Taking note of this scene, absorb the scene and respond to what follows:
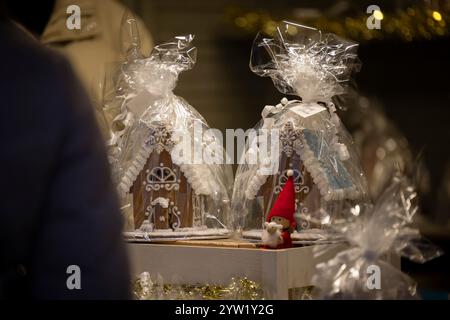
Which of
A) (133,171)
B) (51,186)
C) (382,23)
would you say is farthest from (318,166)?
(382,23)

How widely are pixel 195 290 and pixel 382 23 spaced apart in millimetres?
1845

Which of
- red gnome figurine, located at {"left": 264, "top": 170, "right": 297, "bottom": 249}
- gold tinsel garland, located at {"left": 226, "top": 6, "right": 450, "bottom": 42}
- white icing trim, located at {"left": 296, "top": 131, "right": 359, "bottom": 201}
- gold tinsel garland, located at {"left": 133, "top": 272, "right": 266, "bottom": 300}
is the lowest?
gold tinsel garland, located at {"left": 133, "top": 272, "right": 266, "bottom": 300}

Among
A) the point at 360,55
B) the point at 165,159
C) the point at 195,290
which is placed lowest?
the point at 195,290

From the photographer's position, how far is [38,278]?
121 centimetres

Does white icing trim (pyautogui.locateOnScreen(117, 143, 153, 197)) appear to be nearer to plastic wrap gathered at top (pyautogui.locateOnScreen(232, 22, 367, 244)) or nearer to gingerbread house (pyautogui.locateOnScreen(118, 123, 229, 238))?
gingerbread house (pyautogui.locateOnScreen(118, 123, 229, 238))

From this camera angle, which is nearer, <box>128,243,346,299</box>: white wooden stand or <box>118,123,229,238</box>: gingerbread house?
<box>128,243,346,299</box>: white wooden stand

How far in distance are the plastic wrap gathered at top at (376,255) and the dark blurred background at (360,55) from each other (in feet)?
5.47

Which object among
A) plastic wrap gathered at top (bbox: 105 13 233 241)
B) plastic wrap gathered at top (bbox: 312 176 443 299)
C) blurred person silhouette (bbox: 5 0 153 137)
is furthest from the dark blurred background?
plastic wrap gathered at top (bbox: 312 176 443 299)

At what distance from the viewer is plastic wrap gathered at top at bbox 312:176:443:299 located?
1.50 metres

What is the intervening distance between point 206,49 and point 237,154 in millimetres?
1615

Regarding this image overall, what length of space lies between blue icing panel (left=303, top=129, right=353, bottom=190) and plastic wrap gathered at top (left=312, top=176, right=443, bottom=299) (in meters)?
0.20

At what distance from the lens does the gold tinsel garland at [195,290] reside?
5.29 ft

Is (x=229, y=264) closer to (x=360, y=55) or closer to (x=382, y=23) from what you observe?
(x=382, y=23)

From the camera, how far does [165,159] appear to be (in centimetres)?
184
